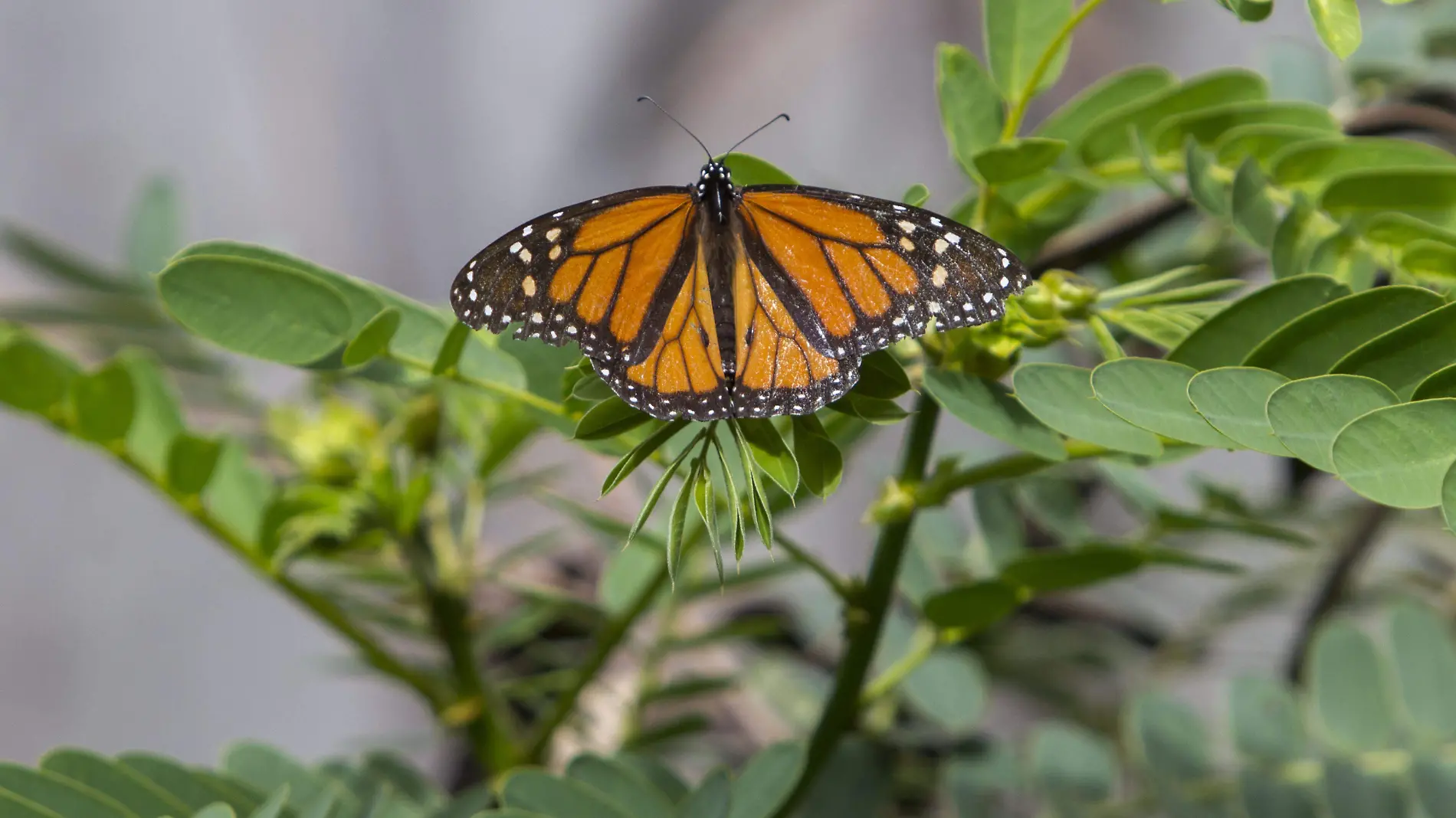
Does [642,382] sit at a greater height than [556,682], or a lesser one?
greater

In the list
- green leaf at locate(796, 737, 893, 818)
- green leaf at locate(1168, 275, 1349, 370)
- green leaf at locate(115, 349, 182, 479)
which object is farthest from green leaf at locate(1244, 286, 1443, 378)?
green leaf at locate(115, 349, 182, 479)

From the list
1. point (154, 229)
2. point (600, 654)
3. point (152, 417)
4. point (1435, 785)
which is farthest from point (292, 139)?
point (1435, 785)

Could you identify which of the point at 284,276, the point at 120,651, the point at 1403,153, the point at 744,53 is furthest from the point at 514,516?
the point at 1403,153

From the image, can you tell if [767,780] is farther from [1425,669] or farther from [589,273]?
[1425,669]

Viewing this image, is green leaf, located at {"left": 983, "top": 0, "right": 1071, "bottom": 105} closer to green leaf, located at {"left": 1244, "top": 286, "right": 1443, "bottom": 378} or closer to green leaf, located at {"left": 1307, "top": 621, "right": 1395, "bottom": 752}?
green leaf, located at {"left": 1244, "top": 286, "right": 1443, "bottom": 378}

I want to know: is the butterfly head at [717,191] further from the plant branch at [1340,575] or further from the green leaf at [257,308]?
Answer: the plant branch at [1340,575]

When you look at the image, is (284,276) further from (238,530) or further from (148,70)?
(148,70)
